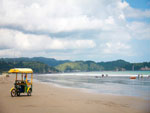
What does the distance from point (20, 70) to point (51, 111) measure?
872cm

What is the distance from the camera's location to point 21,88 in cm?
1994

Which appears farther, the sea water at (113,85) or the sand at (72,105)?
the sea water at (113,85)

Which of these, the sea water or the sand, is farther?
the sea water

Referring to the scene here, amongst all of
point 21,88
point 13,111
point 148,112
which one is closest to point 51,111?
point 13,111

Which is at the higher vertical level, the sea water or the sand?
the sand

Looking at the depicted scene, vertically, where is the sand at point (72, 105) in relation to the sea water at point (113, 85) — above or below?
above

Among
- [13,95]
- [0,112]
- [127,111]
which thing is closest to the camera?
[0,112]

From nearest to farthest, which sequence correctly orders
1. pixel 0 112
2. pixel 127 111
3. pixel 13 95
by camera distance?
pixel 0 112, pixel 127 111, pixel 13 95

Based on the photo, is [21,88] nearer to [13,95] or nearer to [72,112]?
[13,95]

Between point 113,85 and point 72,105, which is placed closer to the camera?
point 72,105

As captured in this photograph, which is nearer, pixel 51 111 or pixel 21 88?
pixel 51 111

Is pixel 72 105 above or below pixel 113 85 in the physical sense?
above

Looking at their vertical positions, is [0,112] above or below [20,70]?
below

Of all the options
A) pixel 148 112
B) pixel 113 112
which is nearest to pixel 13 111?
pixel 113 112
